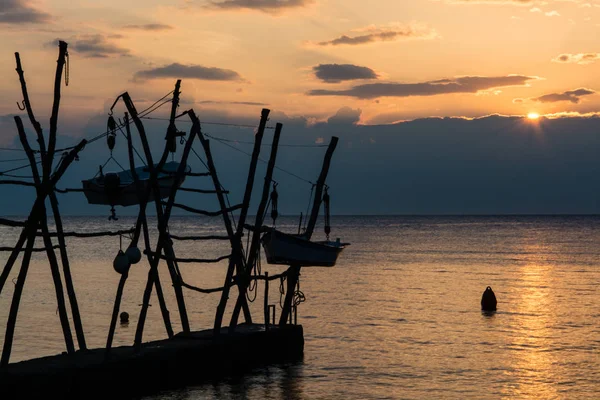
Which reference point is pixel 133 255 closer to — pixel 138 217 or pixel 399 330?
pixel 138 217

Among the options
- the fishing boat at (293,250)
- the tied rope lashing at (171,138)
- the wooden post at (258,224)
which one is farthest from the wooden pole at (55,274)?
the fishing boat at (293,250)

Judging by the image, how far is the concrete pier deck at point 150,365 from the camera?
18156 millimetres

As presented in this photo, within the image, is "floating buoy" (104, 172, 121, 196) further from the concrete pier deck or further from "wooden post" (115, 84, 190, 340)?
the concrete pier deck

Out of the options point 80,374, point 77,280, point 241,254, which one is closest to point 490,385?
point 241,254

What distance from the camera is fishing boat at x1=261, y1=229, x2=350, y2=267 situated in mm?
24406

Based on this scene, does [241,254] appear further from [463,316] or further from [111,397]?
[463,316]

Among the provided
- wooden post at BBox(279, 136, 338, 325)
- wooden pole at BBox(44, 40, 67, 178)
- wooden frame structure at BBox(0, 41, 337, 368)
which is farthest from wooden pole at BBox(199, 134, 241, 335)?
wooden pole at BBox(44, 40, 67, 178)

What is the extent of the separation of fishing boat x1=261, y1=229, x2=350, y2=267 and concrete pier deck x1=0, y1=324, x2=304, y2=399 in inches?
81.3

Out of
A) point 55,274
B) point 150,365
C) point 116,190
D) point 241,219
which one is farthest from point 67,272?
point 241,219

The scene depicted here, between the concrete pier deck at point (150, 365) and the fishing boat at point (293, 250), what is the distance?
6.78ft

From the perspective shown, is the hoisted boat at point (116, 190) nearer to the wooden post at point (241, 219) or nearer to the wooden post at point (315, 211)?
the wooden post at point (241, 219)

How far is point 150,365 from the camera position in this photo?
2067 centimetres

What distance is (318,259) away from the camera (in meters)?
26.5

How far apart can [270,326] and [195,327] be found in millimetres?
9819
